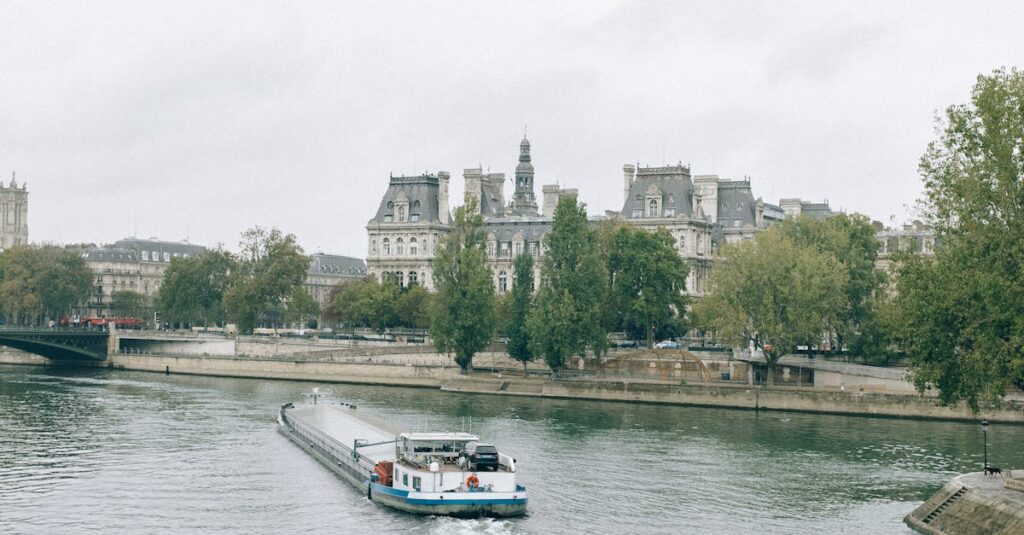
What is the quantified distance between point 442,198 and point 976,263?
339 feet

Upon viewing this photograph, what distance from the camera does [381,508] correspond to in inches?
2035

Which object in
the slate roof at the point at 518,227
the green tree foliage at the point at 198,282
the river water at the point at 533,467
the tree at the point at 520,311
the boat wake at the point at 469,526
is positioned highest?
the slate roof at the point at 518,227

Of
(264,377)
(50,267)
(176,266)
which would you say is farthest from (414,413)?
(50,267)

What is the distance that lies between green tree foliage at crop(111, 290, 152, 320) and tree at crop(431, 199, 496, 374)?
298 ft

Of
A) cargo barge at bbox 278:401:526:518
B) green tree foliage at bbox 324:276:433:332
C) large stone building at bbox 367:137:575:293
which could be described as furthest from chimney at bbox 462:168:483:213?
cargo barge at bbox 278:401:526:518

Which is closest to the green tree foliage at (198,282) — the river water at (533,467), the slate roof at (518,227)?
the slate roof at (518,227)

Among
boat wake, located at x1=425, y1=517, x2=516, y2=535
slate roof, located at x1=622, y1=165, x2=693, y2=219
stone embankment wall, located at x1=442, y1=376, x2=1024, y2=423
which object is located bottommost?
boat wake, located at x1=425, y1=517, x2=516, y2=535

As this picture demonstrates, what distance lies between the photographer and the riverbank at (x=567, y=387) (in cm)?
8431

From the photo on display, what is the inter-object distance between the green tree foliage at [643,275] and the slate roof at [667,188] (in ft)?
80.7

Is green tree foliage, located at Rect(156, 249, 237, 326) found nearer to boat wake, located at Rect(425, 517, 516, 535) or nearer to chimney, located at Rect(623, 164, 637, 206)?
chimney, located at Rect(623, 164, 637, 206)

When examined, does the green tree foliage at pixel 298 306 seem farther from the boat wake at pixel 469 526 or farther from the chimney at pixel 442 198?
the boat wake at pixel 469 526

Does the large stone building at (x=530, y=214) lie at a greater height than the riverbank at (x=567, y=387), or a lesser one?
greater

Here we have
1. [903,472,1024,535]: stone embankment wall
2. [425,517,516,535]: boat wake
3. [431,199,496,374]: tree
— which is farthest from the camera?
[431,199,496,374]: tree

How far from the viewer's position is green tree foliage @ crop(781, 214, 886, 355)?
99.6 metres
